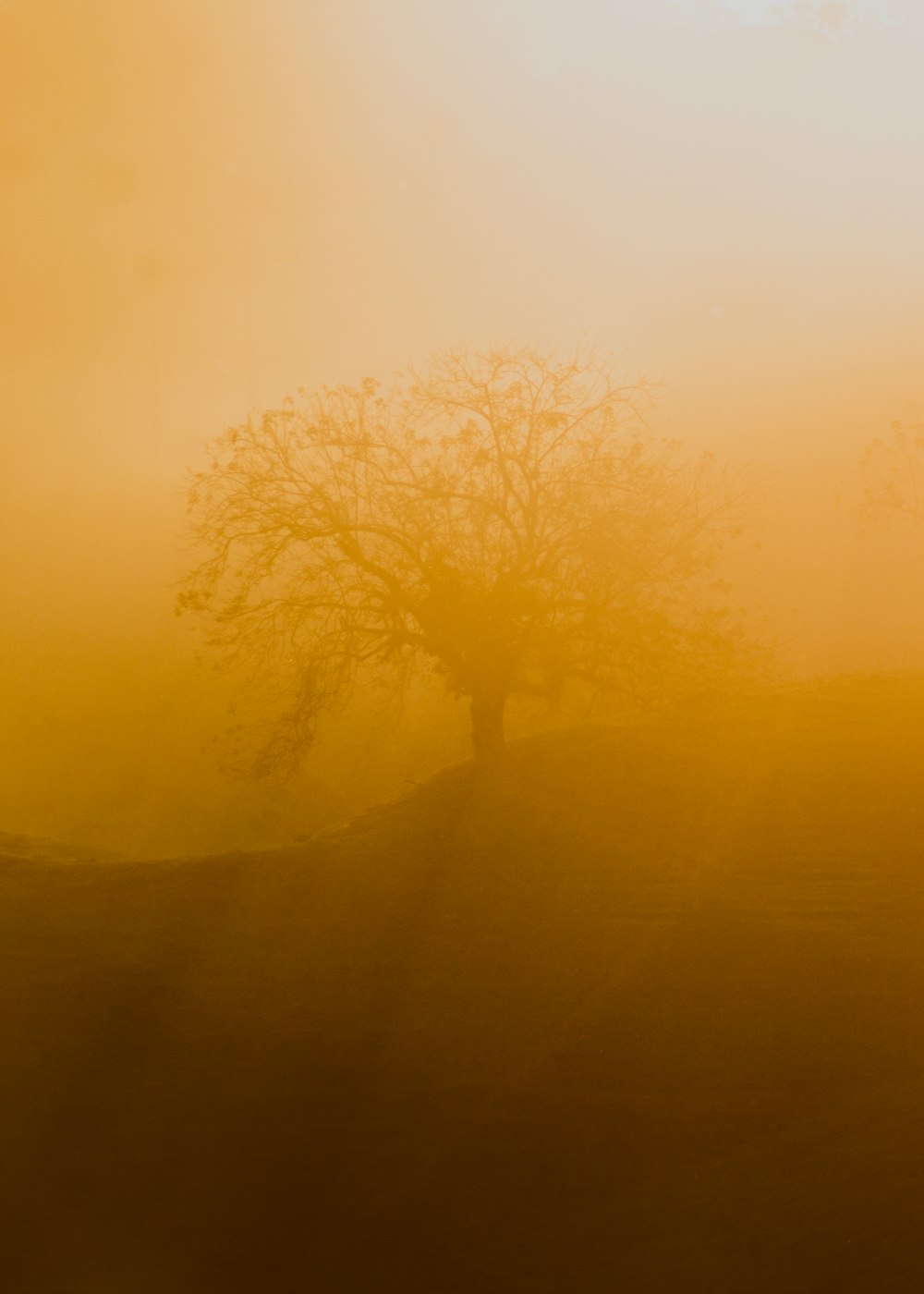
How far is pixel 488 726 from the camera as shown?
15414mm

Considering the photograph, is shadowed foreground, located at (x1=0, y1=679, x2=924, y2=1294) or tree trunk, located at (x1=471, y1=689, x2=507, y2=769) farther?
tree trunk, located at (x1=471, y1=689, x2=507, y2=769)

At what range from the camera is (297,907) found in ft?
39.4

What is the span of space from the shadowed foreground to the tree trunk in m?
0.30

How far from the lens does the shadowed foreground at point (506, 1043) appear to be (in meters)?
5.83

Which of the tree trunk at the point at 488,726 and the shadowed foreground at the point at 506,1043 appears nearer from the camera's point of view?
the shadowed foreground at the point at 506,1043

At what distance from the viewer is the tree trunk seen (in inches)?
599

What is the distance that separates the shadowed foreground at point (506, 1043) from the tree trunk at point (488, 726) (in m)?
0.30

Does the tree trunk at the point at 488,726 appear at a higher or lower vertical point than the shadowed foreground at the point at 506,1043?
higher

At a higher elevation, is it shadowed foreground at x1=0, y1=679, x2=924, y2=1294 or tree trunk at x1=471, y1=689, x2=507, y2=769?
tree trunk at x1=471, y1=689, x2=507, y2=769

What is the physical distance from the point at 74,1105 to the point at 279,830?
22.7 metres

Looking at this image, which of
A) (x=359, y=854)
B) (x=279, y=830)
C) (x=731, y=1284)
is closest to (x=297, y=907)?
(x=359, y=854)

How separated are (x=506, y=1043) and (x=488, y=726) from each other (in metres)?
6.93

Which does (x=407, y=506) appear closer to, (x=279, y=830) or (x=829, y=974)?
(x=829, y=974)

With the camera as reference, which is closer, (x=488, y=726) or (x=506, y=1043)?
(x=506, y=1043)
